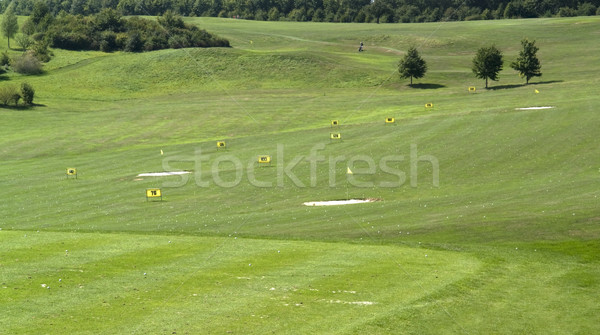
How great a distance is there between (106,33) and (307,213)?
13268cm

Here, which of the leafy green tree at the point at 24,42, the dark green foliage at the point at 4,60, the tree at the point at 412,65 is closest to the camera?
the tree at the point at 412,65

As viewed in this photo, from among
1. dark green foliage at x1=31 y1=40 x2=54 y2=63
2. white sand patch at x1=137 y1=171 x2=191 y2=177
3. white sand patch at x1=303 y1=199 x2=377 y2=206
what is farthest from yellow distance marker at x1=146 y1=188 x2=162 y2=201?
dark green foliage at x1=31 y1=40 x2=54 y2=63

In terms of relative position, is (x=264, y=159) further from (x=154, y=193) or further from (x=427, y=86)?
(x=427, y=86)

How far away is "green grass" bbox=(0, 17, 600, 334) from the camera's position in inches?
772

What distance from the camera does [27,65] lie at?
138000mm

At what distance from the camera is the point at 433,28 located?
617ft

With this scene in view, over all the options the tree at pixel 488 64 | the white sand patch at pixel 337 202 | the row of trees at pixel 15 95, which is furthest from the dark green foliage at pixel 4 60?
the white sand patch at pixel 337 202

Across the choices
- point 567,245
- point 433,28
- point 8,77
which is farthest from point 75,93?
point 567,245

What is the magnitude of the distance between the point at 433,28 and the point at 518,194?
15341cm

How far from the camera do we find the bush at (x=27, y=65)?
454 ft

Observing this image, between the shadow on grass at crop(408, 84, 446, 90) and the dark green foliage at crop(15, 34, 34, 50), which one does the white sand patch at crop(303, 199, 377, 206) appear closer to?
the shadow on grass at crop(408, 84, 446, 90)

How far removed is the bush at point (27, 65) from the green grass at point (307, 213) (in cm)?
1739

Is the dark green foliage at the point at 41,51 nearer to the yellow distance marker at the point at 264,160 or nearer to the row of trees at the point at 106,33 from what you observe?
the row of trees at the point at 106,33

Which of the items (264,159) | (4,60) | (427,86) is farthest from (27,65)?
(264,159)
